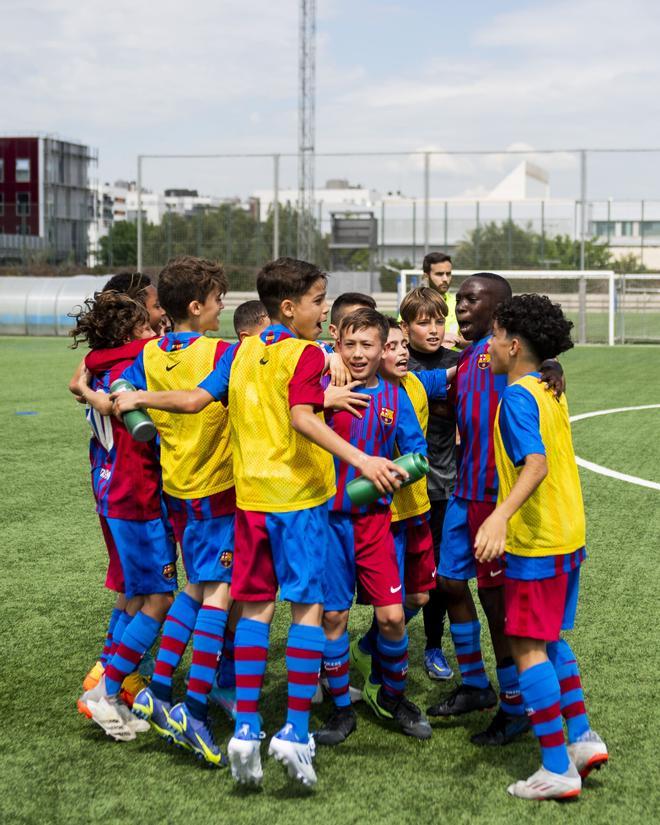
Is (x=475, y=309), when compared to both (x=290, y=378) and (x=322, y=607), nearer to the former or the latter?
(x=290, y=378)

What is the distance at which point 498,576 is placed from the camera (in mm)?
4168

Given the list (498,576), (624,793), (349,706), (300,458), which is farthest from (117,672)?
(624,793)

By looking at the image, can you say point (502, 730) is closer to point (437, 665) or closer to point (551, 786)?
point (551, 786)

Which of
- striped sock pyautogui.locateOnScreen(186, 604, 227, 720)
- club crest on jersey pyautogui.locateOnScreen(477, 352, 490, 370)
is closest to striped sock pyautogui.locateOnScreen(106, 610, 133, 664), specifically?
striped sock pyautogui.locateOnScreen(186, 604, 227, 720)

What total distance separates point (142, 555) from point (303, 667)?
0.92 meters

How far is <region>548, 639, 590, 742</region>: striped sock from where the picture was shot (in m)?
3.74

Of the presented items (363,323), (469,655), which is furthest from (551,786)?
(363,323)

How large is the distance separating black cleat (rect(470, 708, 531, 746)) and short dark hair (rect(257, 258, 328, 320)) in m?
1.83

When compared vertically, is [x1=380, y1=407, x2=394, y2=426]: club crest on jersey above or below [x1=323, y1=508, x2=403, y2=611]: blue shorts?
above

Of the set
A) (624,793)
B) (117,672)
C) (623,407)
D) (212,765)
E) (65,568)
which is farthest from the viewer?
(623,407)

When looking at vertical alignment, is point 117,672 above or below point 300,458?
below

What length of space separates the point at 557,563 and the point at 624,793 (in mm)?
826

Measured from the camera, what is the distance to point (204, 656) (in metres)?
3.91

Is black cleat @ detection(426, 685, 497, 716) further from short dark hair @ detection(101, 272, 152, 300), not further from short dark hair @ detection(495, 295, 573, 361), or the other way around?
short dark hair @ detection(101, 272, 152, 300)
